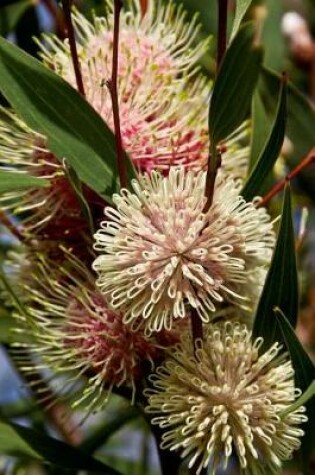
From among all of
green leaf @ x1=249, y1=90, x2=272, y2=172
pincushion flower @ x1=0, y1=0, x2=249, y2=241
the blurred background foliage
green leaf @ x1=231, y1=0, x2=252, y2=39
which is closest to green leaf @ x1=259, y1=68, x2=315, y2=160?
Result: the blurred background foliage

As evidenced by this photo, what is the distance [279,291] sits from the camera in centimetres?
107

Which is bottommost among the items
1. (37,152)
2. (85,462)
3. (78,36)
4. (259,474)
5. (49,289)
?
(85,462)

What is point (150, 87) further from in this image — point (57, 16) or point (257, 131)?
point (57, 16)

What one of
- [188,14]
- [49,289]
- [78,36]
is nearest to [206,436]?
[49,289]

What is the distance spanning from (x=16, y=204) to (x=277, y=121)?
0.31 m

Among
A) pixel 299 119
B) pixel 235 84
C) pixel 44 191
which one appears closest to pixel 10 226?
pixel 44 191

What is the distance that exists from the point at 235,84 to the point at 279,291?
27 centimetres

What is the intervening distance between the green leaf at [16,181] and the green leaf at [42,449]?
12.0 inches

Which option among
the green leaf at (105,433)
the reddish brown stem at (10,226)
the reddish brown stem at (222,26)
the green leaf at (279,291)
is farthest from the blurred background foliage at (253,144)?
the reddish brown stem at (222,26)

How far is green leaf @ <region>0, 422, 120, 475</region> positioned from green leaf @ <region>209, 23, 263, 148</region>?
1.47 feet

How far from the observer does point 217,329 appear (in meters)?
1.03

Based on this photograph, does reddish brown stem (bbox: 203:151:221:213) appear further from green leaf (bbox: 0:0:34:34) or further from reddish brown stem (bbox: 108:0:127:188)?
green leaf (bbox: 0:0:34:34)

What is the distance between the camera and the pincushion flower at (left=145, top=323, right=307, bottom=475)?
3.23ft

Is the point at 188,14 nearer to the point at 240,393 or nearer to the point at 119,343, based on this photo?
the point at 119,343
